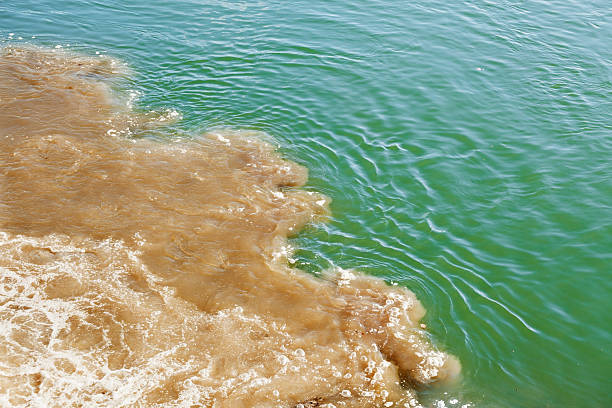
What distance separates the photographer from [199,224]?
34.7 feet

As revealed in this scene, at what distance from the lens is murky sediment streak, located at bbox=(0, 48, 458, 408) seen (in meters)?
7.58

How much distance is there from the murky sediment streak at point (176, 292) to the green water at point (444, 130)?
2.75 feet

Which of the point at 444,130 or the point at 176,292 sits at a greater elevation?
the point at 444,130

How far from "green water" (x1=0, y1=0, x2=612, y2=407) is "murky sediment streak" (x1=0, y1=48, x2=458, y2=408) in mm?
838

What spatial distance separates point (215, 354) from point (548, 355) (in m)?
5.39

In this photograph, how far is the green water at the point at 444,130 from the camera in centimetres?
922

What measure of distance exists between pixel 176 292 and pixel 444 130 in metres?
8.45

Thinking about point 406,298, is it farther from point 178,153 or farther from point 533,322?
point 178,153

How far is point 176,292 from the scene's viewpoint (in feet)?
29.6

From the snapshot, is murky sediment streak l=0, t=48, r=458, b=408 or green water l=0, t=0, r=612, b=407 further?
green water l=0, t=0, r=612, b=407

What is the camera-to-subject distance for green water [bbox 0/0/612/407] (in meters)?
9.22

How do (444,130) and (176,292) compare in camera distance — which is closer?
(176,292)

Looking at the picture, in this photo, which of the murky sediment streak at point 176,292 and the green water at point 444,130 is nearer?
the murky sediment streak at point 176,292

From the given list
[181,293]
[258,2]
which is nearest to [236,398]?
[181,293]
